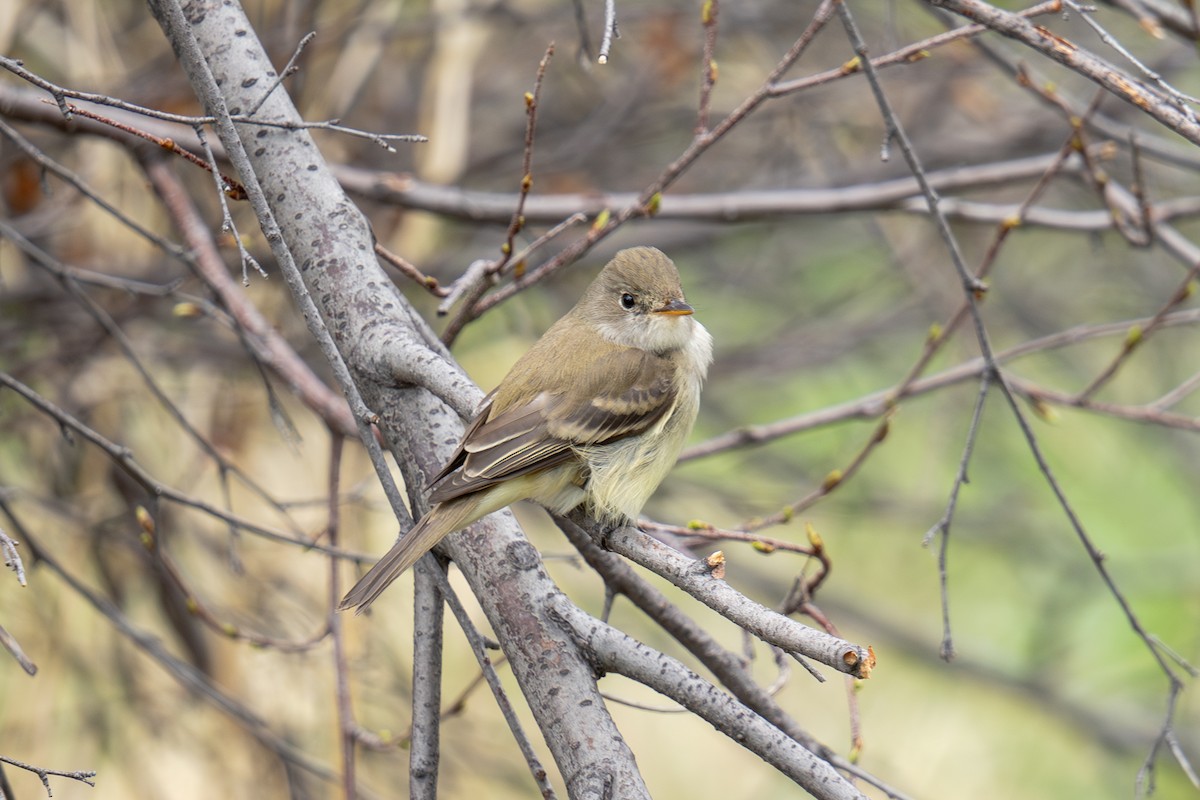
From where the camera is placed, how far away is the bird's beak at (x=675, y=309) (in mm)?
3329

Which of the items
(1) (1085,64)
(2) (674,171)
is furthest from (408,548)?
(1) (1085,64)

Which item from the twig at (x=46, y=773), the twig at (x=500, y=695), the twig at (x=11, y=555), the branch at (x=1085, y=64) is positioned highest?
the branch at (x=1085, y=64)

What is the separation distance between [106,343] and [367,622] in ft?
4.28

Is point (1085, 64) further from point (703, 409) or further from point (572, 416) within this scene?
point (703, 409)

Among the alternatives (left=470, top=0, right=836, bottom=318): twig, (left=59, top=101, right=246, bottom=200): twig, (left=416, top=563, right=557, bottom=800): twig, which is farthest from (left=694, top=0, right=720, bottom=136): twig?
(left=416, top=563, right=557, bottom=800): twig

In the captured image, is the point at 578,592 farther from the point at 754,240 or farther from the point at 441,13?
the point at 441,13

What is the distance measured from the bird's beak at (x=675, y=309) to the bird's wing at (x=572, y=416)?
15 cm

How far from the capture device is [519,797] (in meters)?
5.50

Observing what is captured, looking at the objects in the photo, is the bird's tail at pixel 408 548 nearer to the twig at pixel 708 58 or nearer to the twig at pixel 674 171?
the twig at pixel 674 171

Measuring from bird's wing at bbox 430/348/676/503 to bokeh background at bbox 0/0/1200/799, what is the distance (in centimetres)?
53

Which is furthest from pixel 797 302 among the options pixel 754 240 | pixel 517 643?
pixel 517 643

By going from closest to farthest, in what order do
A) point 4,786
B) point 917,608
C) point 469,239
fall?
point 4,786 → point 469,239 → point 917,608

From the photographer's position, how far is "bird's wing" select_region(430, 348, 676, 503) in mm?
2637

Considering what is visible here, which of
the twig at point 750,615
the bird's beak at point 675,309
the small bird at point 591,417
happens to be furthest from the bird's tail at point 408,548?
the bird's beak at point 675,309
